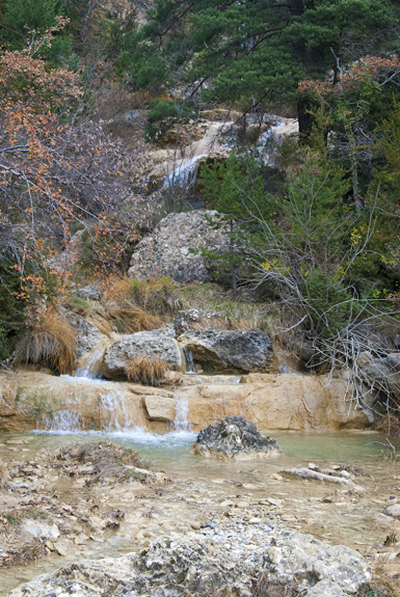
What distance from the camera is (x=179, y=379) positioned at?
9.24 metres

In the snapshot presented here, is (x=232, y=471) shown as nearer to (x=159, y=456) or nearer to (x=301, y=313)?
(x=159, y=456)

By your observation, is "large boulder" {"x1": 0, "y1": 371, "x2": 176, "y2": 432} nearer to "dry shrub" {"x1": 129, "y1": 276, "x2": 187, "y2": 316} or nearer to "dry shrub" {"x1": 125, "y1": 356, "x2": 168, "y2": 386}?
"dry shrub" {"x1": 125, "y1": 356, "x2": 168, "y2": 386}

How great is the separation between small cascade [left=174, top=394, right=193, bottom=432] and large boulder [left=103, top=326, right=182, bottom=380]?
4.07ft

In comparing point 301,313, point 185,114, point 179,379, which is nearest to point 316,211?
point 301,313

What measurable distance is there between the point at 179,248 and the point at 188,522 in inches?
422

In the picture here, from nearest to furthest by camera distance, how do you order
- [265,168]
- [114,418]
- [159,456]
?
1. [159,456]
2. [114,418]
3. [265,168]

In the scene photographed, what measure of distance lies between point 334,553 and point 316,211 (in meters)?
8.48

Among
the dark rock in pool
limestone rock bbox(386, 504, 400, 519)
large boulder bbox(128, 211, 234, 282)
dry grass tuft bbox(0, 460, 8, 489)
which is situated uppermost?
large boulder bbox(128, 211, 234, 282)

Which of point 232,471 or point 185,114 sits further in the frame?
point 185,114

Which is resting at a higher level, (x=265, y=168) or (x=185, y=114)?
(x=185, y=114)

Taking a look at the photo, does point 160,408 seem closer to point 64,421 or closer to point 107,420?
point 107,420

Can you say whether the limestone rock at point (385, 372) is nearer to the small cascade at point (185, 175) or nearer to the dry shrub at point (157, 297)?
the dry shrub at point (157, 297)

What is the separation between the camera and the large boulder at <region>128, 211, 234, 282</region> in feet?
45.3

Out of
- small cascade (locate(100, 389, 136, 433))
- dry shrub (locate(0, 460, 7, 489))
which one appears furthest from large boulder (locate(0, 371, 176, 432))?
dry shrub (locate(0, 460, 7, 489))
